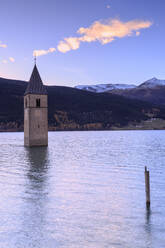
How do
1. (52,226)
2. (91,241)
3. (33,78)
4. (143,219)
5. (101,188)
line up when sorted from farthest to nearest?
(33,78), (101,188), (143,219), (52,226), (91,241)

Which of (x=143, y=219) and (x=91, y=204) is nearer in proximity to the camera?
(x=143, y=219)

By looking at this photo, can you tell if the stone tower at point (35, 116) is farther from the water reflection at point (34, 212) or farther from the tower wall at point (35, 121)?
the water reflection at point (34, 212)

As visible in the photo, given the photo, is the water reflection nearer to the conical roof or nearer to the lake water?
the lake water

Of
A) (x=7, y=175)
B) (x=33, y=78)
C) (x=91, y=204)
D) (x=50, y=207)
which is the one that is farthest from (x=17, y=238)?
(x=33, y=78)

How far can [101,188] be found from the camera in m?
22.2

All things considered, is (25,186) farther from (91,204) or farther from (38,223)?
(38,223)

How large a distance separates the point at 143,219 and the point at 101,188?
7.42m

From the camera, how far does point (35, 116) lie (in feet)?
217

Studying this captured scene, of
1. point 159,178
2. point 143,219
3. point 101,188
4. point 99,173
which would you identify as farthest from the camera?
point 99,173

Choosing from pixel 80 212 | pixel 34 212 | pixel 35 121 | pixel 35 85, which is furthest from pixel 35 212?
pixel 35 85

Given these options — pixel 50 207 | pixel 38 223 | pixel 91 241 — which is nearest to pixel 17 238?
pixel 38 223

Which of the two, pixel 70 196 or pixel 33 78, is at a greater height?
pixel 33 78

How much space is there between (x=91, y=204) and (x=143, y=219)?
12.6 feet

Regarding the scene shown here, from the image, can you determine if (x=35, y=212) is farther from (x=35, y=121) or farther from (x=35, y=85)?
(x=35, y=85)
